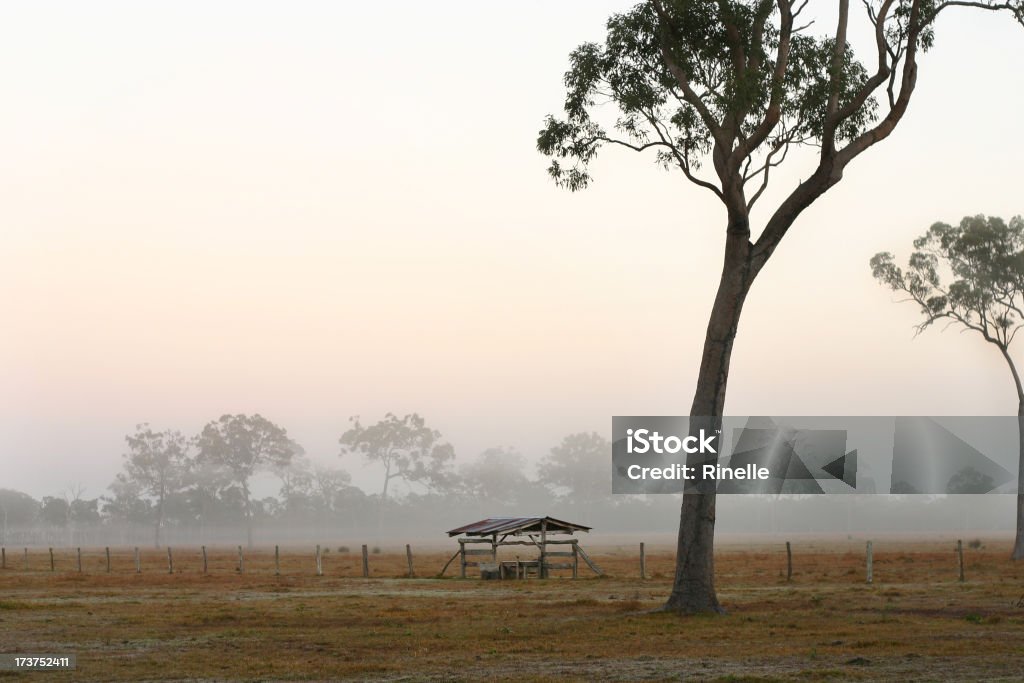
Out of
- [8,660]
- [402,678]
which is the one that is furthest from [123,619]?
[402,678]

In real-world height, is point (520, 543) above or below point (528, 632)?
below

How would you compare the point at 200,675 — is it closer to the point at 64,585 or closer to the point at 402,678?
the point at 402,678

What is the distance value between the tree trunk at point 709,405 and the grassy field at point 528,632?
2.82 ft

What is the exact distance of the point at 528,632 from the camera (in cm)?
2591

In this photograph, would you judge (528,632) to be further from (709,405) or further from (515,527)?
(515,527)

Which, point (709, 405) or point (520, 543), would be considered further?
point (520, 543)

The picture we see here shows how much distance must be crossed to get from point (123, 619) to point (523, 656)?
535 inches

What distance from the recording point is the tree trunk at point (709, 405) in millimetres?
29422

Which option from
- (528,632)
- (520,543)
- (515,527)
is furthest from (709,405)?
(520,543)

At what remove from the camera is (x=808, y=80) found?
31.9m

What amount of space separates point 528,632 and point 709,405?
286 inches

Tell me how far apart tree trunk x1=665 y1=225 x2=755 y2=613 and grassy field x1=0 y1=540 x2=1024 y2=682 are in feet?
2.82

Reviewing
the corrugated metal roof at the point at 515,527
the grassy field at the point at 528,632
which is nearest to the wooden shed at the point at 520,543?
the corrugated metal roof at the point at 515,527

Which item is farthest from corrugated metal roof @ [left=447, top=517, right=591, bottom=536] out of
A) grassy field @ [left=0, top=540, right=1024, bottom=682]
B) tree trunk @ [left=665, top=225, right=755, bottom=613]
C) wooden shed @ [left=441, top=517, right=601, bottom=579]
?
tree trunk @ [left=665, top=225, right=755, bottom=613]
